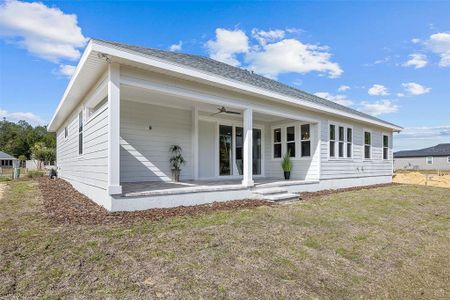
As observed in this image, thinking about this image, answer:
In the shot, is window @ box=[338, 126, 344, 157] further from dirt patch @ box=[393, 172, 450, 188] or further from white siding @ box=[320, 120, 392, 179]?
dirt patch @ box=[393, 172, 450, 188]

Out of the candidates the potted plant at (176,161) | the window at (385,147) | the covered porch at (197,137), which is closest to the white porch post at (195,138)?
the covered porch at (197,137)

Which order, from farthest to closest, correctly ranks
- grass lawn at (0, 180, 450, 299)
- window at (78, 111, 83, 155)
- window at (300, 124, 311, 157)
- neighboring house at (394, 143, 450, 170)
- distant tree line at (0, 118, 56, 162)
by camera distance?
distant tree line at (0, 118, 56, 162) → neighboring house at (394, 143, 450, 170) → window at (300, 124, 311, 157) → window at (78, 111, 83, 155) → grass lawn at (0, 180, 450, 299)

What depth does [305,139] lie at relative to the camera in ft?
35.7

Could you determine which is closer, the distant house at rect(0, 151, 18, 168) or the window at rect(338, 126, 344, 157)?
the window at rect(338, 126, 344, 157)

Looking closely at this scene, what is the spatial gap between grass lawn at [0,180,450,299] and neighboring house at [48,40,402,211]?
1.51m

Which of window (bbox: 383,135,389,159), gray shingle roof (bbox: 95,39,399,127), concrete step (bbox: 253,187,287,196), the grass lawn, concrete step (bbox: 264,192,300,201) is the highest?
gray shingle roof (bbox: 95,39,399,127)

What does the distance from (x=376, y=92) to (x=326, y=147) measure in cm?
1993

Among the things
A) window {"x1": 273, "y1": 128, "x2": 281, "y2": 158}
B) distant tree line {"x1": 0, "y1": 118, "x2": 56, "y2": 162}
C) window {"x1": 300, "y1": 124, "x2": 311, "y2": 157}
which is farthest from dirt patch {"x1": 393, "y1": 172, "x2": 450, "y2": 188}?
distant tree line {"x1": 0, "y1": 118, "x2": 56, "y2": 162}

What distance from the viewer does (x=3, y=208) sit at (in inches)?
232

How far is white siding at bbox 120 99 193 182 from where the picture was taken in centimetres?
801

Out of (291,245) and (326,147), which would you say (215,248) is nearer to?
(291,245)

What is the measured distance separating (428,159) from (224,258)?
5037 centimetres

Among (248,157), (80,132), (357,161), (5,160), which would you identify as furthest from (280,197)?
(5,160)

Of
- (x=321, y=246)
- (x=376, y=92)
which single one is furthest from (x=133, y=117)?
(x=376, y=92)
